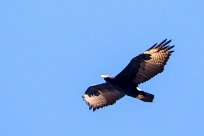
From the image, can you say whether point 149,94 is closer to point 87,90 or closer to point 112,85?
point 112,85

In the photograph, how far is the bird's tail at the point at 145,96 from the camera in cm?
2138

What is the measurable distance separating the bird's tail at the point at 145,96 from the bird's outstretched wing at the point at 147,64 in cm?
67

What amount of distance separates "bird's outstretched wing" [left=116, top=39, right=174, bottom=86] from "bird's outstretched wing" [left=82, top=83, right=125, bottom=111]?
1156 millimetres

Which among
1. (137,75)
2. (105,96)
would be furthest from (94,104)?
(137,75)

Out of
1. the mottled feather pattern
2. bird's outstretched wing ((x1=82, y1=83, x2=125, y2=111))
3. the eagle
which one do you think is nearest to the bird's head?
the eagle

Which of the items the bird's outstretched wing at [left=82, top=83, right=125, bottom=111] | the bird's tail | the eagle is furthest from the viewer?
the bird's outstretched wing at [left=82, top=83, right=125, bottom=111]

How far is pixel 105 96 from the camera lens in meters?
23.5

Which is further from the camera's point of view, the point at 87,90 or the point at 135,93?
the point at 87,90

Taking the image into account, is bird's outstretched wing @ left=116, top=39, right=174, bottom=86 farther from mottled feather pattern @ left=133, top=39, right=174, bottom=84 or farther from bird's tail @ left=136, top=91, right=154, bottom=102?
bird's tail @ left=136, top=91, right=154, bottom=102

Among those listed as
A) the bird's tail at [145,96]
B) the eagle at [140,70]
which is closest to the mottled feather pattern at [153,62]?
the eagle at [140,70]

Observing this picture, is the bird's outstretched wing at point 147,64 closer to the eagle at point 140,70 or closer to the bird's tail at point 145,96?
the eagle at point 140,70

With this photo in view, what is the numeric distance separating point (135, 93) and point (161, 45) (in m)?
1.72

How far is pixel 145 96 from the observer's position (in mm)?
21469

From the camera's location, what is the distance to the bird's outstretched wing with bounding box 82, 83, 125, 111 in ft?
76.6
